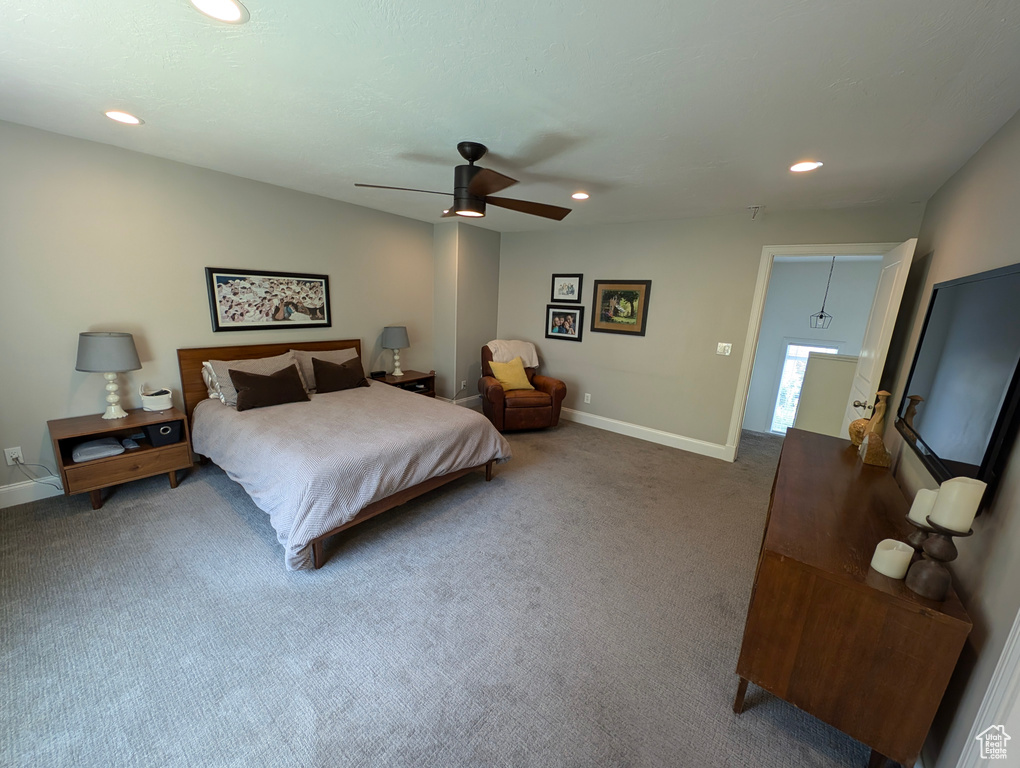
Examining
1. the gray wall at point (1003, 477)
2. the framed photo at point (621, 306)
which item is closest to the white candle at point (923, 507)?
the gray wall at point (1003, 477)

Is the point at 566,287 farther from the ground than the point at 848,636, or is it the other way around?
the point at 566,287

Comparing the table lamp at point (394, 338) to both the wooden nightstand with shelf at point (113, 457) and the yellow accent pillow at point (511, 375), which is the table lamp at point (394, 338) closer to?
the yellow accent pillow at point (511, 375)

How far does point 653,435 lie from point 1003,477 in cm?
321

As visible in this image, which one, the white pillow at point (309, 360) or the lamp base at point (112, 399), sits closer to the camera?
the lamp base at point (112, 399)

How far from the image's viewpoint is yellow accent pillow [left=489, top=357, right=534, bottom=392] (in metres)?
4.59

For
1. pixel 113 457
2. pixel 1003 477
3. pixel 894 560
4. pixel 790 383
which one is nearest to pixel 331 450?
pixel 113 457

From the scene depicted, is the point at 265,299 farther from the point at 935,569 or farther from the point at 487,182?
the point at 935,569

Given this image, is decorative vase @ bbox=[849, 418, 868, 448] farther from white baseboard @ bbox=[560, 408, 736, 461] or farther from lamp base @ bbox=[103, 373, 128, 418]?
lamp base @ bbox=[103, 373, 128, 418]

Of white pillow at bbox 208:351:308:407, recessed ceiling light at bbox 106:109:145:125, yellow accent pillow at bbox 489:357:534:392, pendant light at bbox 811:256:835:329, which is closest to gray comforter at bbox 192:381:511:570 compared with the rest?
white pillow at bbox 208:351:308:407

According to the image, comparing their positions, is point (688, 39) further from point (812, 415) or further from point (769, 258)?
point (812, 415)

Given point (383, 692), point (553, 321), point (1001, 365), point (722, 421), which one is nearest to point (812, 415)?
point (722, 421)

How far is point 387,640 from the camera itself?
1778 mm

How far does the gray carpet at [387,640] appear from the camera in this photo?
138 cm

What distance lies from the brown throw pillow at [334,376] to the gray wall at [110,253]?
0.49m
